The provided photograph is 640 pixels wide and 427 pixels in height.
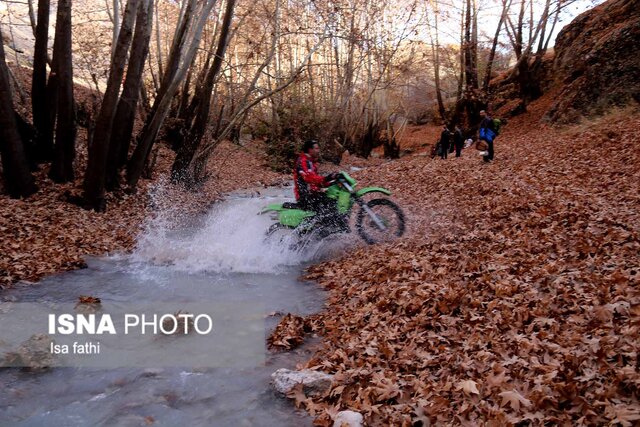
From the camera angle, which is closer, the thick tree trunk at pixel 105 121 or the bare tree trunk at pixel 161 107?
the thick tree trunk at pixel 105 121

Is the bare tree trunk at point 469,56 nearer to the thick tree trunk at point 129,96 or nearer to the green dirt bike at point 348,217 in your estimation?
the thick tree trunk at point 129,96

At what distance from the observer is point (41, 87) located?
40.1ft

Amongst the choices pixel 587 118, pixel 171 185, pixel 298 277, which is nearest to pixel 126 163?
pixel 171 185

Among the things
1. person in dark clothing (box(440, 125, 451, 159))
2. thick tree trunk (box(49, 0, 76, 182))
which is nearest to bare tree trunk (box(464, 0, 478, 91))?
person in dark clothing (box(440, 125, 451, 159))

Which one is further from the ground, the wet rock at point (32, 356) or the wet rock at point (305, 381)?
the wet rock at point (32, 356)

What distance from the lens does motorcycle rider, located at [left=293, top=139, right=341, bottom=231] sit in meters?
9.35

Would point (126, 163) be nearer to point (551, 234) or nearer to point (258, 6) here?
point (551, 234)

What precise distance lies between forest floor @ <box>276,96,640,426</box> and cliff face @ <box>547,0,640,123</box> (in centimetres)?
865

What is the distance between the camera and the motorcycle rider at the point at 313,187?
9352mm

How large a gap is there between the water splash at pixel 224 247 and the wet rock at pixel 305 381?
176 inches

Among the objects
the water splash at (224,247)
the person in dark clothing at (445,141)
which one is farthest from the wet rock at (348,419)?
the person in dark clothing at (445,141)

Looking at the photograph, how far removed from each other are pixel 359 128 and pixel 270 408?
107 feet

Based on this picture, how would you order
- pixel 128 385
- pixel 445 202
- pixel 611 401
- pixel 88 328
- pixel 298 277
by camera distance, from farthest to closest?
pixel 445 202, pixel 298 277, pixel 88 328, pixel 128 385, pixel 611 401

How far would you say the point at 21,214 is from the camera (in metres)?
9.99
